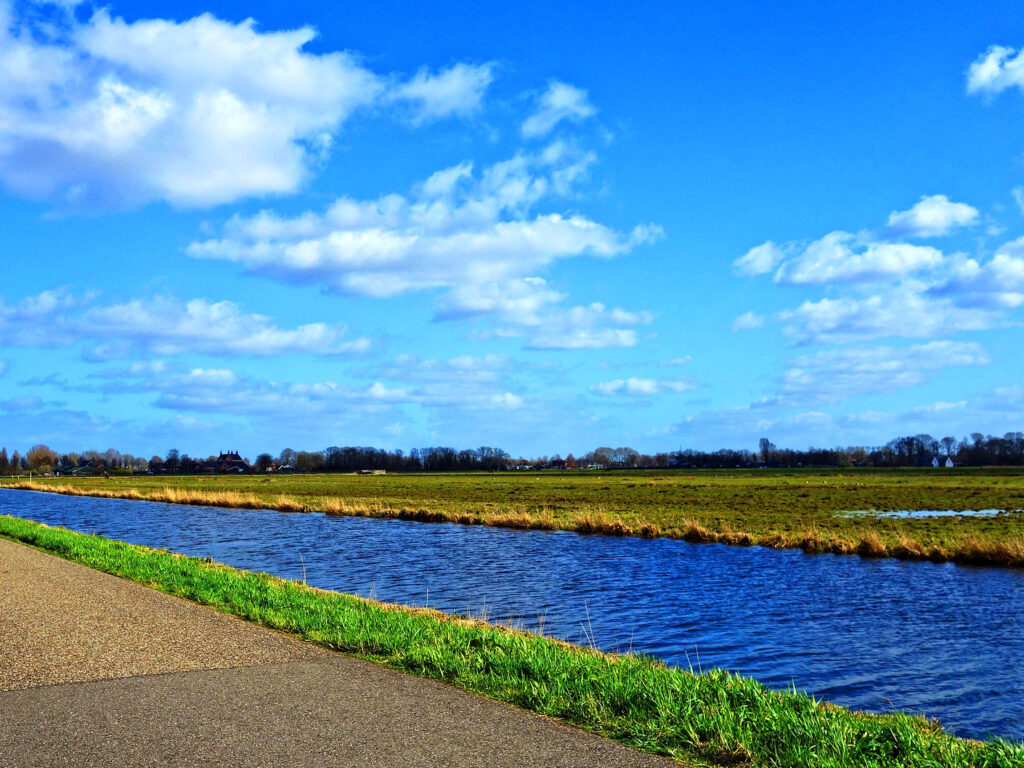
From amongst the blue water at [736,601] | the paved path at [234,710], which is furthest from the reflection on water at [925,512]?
the paved path at [234,710]

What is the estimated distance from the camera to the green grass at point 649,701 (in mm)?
6301

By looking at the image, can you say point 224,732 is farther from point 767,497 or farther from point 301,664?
point 767,497

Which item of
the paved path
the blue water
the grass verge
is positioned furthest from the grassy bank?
the paved path

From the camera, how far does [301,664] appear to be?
917 cm

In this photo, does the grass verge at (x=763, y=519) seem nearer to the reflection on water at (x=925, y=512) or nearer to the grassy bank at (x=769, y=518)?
the grassy bank at (x=769, y=518)

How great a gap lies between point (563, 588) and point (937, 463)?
186353mm

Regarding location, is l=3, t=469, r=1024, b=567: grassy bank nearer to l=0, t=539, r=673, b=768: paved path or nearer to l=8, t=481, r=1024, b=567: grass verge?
l=8, t=481, r=1024, b=567: grass verge

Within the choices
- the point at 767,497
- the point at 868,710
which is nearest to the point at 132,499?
the point at 767,497

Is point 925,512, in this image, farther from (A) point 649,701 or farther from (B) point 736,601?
(A) point 649,701

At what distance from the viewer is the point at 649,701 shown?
7.44m

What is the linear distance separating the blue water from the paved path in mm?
6756

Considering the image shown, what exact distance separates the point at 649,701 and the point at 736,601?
13.4 meters

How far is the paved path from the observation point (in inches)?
242

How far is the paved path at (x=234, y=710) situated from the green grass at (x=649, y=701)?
0.34m
